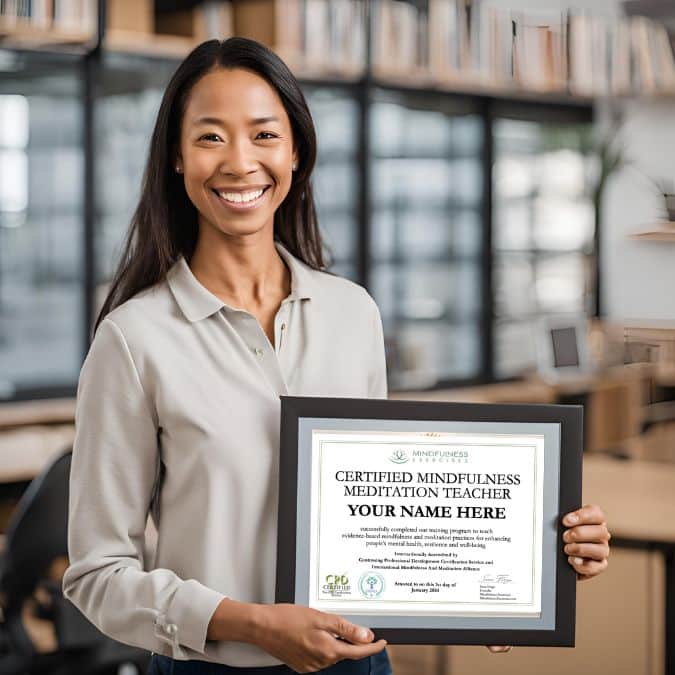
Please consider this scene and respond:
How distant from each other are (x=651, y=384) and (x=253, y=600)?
6241 mm

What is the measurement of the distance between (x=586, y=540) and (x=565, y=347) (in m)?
5.61

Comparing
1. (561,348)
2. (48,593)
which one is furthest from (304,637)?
(561,348)

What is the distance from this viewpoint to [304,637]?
4.59 feet

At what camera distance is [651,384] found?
24.2 feet

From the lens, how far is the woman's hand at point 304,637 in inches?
55.1

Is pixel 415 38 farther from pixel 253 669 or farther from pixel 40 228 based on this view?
pixel 253 669

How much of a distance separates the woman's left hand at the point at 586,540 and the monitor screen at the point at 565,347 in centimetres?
553

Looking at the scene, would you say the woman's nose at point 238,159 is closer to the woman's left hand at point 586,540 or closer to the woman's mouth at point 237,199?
the woman's mouth at point 237,199

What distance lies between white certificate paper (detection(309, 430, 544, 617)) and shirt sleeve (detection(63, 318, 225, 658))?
7.6 inches

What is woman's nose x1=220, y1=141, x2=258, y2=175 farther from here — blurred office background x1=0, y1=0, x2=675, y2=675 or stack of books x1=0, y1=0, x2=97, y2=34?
stack of books x1=0, y1=0, x2=97, y2=34

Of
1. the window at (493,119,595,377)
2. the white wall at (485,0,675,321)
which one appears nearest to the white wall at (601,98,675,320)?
the white wall at (485,0,675,321)

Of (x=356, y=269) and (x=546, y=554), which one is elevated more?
(x=356, y=269)

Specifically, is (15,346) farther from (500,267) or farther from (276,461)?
(276,461)

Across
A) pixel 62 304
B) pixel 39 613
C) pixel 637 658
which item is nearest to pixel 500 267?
pixel 62 304
